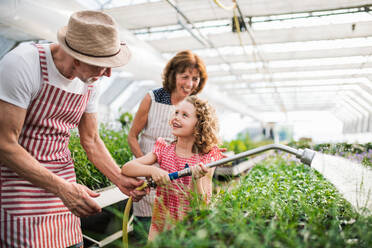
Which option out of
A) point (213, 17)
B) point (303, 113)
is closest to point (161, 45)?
point (213, 17)

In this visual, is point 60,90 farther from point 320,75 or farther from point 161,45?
point 320,75

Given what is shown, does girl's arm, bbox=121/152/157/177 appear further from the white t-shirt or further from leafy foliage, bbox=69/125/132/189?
leafy foliage, bbox=69/125/132/189

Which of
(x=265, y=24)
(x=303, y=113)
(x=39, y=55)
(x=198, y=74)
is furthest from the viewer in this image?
(x=303, y=113)

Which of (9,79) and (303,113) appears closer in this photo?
(9,79)

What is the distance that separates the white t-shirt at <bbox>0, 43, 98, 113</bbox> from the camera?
119cm

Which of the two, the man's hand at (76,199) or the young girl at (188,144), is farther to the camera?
the young girl at (188,144)

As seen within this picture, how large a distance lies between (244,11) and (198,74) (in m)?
4.67

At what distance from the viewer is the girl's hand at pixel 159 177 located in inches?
52.1

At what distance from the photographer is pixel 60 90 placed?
1395mm

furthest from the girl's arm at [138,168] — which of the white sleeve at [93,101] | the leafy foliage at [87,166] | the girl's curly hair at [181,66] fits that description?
the leafy foliage at [87,166]

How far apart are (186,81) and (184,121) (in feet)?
1.42

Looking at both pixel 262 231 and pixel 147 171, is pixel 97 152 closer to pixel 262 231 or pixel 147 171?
pixel 147 171

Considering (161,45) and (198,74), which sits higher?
(161,45)

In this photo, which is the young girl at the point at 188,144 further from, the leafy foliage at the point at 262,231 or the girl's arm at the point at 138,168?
the leafy foliage at the point at 262,231
